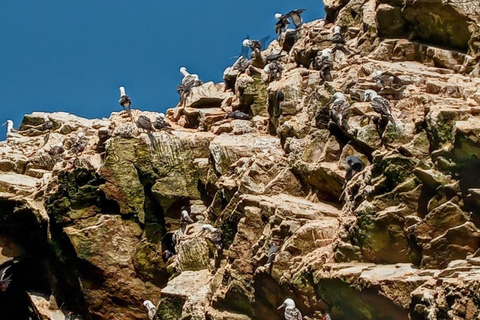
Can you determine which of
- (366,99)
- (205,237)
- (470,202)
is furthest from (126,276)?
(470,202)

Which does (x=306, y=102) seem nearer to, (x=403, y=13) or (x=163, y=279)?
(x=403, y=13)

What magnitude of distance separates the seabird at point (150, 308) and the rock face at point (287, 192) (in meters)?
1.45

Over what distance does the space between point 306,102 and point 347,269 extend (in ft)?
34.9

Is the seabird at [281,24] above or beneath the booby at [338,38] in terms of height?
above

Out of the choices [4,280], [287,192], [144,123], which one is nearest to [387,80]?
[287,192]

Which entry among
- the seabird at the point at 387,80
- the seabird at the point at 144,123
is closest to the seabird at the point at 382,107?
the seabird at the point at 387,80

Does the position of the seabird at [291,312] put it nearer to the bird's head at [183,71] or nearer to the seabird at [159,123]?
the seabird at [159,123]

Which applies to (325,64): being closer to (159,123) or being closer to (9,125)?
(159,123)

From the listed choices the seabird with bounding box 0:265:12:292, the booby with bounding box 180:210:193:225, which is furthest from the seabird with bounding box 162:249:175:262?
the seabird with bounding box 0:265:12:292

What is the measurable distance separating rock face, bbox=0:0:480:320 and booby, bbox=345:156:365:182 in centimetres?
32

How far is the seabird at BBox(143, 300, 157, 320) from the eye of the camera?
2788 centimetres

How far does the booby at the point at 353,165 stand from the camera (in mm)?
22391

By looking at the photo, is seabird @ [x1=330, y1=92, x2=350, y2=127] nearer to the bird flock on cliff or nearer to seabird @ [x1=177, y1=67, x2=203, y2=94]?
the bird flock on cliff

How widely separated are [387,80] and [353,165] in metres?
3.44
